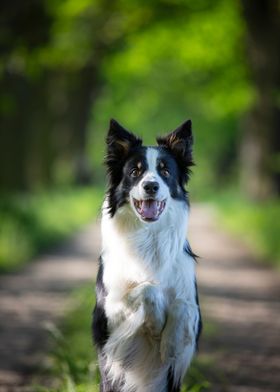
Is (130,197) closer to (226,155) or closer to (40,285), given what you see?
(40,285)

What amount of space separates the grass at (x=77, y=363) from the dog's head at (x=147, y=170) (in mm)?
1479

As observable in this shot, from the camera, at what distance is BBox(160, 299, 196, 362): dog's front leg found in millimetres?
4961

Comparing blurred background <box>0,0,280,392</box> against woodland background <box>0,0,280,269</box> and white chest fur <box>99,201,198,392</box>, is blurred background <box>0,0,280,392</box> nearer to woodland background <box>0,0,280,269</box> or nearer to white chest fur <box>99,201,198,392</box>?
woodland background <box>0,0,280,269</box>

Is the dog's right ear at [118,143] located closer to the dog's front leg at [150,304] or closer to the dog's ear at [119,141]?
the dog's ear at [119,141]

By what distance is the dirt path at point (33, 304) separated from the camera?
7.91 metres

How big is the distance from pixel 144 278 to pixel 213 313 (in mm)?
5998

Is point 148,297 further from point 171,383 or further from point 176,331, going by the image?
point 171,383

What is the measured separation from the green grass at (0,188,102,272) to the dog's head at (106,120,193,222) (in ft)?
29.8

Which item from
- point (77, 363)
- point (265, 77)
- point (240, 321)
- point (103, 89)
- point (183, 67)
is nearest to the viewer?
point (77, 363)

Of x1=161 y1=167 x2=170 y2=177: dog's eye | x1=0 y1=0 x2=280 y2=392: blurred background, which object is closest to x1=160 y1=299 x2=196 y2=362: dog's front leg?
x1=161 y1=167 x2=170 y2=177: dog's eye

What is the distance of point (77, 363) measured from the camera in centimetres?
668

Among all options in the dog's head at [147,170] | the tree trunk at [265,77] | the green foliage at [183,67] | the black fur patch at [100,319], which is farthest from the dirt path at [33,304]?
the tree trunk at [265,77]

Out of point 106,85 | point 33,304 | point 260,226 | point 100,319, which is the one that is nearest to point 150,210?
point 100,319

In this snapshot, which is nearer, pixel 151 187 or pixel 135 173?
pixel 151 187
